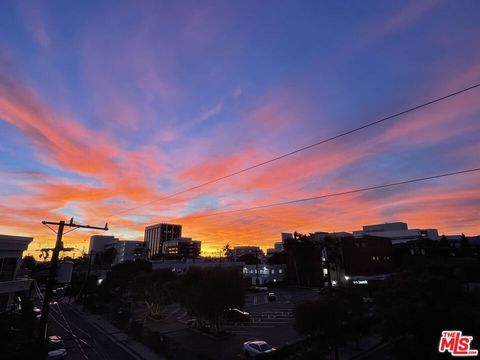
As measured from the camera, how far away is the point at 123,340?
34.1 m

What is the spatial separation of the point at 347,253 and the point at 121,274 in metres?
56.4

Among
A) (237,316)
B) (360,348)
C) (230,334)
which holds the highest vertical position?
(237,316)

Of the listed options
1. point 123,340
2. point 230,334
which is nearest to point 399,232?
point 230,334

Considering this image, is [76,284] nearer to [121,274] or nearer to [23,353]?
[121,274]

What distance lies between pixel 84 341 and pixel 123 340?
427 cm

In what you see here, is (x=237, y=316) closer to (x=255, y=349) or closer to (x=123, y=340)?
(x=123, y=340)

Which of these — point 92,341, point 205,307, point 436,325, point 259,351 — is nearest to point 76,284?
point 92,341

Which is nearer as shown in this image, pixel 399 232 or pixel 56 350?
pixel 56 350

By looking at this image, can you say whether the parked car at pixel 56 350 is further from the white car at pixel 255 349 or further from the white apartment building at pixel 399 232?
the white apartment building at pixel 399 232

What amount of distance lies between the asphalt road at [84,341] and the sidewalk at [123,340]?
428 mm

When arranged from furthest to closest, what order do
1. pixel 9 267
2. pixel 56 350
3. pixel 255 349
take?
1. pixel 9 267
2. pixel 56 350
3. pixel 255 349

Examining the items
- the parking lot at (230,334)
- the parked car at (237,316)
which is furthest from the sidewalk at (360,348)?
the parked car at (237,316)

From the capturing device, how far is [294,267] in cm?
9531

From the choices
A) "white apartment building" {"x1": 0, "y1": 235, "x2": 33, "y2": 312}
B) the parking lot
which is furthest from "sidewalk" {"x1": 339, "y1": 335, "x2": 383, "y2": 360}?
"white apartment building" {"x1": 0, "y1": 235, "x2": 33, "y2": 312}
